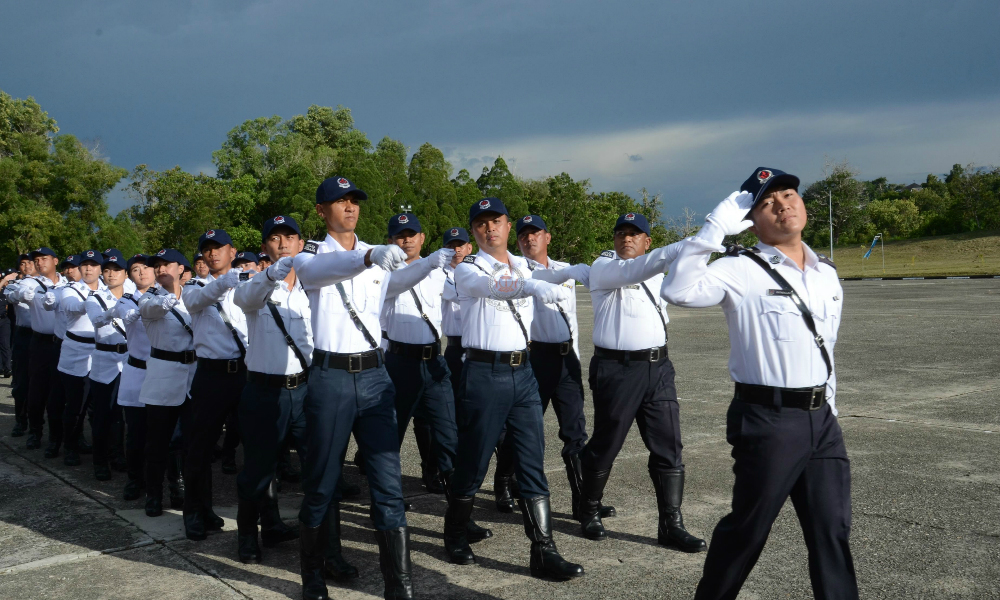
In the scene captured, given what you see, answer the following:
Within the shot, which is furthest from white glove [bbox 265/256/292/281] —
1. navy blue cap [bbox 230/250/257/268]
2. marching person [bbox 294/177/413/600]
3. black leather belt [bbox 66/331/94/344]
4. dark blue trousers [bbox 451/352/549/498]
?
black leather belt [bbox 66/331/94/344]

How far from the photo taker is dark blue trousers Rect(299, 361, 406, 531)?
4.29m

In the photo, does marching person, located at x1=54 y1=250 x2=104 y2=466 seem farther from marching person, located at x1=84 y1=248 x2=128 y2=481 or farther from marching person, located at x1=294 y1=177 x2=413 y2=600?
marching person, located at x1=294 y1=177 x2=413 y2=600

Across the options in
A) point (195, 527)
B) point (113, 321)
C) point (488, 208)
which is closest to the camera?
point (488, 208)

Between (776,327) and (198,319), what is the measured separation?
4.20 metres

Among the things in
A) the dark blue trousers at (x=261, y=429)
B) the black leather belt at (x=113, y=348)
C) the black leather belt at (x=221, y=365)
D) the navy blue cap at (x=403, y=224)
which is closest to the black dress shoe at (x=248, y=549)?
the dark blue trousers at (x=261, y=429)

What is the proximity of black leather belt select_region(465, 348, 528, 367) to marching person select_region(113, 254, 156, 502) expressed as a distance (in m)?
3.07

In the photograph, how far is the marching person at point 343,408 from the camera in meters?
4.27

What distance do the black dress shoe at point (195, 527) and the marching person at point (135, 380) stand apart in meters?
0.88

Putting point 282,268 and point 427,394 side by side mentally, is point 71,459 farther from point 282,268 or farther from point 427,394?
point 282,268

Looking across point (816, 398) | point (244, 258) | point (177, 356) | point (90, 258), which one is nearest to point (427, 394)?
point (177, 356)

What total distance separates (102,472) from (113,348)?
114cm

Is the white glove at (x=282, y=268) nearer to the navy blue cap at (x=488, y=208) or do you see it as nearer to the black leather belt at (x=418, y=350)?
the navy blue cap at (x=488, y=208)

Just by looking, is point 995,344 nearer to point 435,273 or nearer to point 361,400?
point 435,273

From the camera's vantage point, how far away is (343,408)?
4.30m
